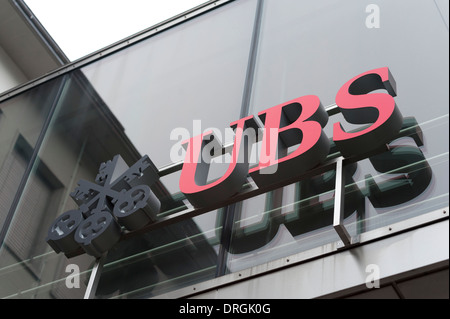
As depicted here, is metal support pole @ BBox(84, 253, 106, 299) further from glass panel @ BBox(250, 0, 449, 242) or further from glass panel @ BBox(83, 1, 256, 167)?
glass panel @ BBox(250, 0, 449, 242)

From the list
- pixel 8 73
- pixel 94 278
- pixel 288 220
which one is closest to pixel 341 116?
pixel 288 220

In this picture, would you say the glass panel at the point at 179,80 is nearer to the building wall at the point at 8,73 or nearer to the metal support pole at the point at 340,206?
the metal support pole at the point at 340,206

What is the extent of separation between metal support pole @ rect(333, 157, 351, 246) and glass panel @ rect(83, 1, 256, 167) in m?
2.48

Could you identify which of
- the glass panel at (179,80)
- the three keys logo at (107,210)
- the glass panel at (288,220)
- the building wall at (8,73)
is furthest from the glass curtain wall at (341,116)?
the building wall at (8,73)

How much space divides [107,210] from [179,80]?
10.2 ft

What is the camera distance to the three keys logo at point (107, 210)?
7789mm

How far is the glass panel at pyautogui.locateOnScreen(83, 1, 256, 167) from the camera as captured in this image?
377 inches

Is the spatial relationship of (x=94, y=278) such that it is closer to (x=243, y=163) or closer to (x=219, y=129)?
(x=243, y=163)

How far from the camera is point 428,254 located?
5.54 meters

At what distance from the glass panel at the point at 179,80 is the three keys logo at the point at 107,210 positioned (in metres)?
0.75

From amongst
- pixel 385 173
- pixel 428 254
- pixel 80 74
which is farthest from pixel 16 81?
pixel 428 254

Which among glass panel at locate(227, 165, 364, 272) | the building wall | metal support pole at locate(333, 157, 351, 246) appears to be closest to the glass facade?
glass panel at locate(227, 165, 364, 272)

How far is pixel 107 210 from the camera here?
8.05 meters
